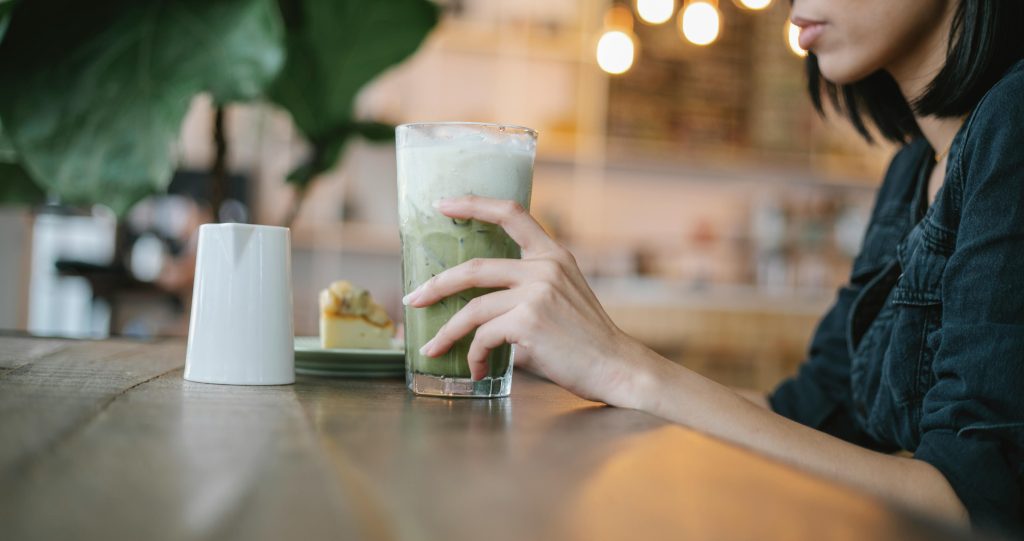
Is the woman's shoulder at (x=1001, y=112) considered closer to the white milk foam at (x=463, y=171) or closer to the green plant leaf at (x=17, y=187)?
A: the white milk foam at (x=463, y=171)

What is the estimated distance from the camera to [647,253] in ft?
17.7

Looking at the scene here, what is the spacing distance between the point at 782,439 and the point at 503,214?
1.01 ft

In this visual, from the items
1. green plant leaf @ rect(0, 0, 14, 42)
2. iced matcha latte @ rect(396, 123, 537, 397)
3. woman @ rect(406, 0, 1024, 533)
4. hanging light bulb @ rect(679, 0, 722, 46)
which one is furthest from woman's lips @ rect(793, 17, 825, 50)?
hanging light bulb @ rect(679, 0, 722, 46)

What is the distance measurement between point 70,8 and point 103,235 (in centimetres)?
482

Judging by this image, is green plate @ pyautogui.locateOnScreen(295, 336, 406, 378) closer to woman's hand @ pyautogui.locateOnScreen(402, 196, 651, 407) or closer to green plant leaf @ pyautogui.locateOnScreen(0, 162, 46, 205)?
woman's hand @ pyautogui.locateOnScreen(402, 196, 651, 407)

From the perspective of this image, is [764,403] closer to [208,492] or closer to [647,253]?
[208,492]

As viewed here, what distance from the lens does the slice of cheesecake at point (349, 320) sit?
3.43 ft

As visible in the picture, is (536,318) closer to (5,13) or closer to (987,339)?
(987,339)

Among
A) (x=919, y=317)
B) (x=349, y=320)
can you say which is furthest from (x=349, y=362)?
(x=919, y=317)

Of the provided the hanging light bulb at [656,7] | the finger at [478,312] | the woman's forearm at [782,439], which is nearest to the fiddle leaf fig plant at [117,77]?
the finger at [478,312]

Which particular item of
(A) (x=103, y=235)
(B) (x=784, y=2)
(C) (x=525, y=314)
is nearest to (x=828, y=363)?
(B) (x=784, y=2)

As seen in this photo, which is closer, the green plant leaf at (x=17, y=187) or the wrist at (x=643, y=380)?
the wrist at (x=643, y=380)

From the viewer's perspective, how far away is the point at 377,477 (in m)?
0.40

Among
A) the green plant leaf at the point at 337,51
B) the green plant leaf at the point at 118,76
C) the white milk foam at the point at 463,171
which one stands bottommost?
the white milk foam at the point at 463,171
